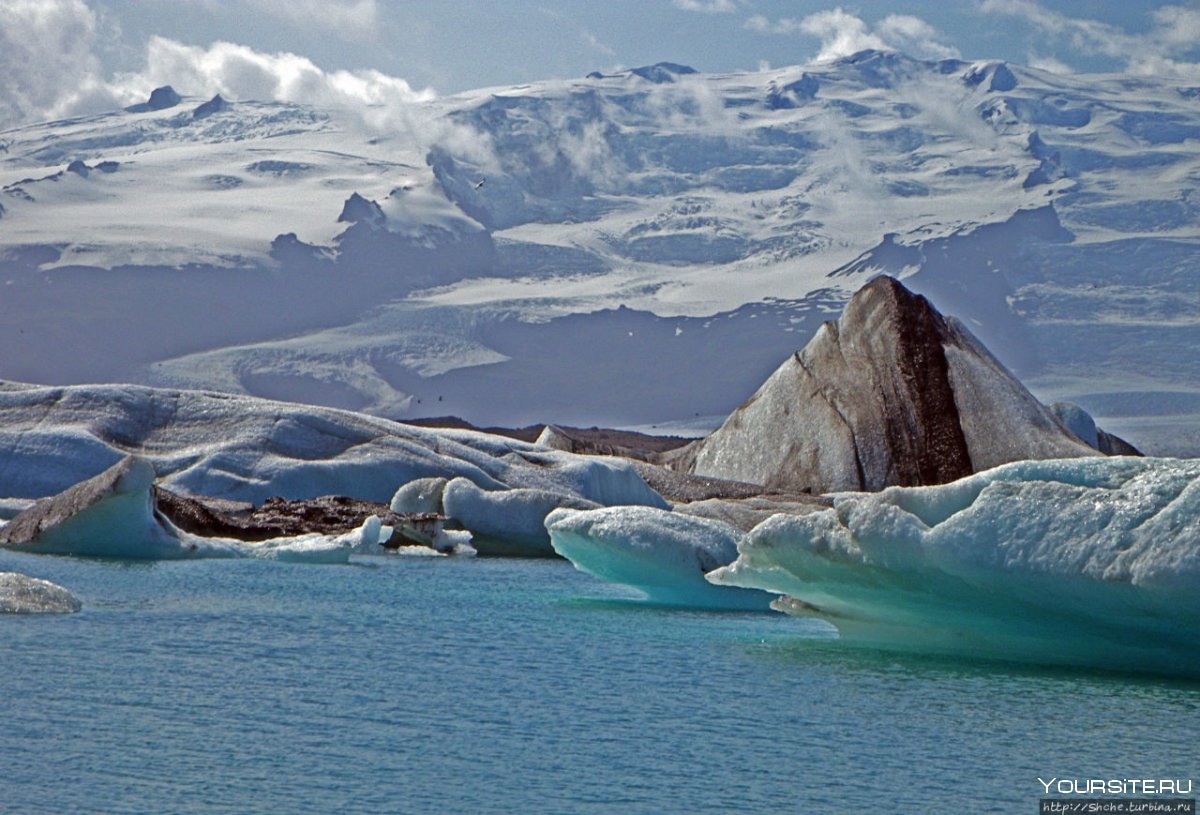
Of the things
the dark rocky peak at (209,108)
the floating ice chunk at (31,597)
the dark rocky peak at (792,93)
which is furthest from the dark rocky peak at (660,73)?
the floating ice chunk at (31,597)

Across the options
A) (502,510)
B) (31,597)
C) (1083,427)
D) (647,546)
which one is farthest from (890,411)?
(31,597)

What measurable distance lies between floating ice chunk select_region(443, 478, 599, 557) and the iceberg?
15301 mm

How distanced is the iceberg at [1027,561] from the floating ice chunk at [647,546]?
3764mm

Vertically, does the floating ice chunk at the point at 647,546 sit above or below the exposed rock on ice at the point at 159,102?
below

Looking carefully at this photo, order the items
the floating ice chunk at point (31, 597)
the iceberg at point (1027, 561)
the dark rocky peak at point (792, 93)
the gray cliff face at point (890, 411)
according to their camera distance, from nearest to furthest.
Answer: the iceberg at point (1027, 561)
the floating ice chunk at point (31, 597)
the gray cliff face at point (890, 411)
the dark rocky peak at point (792, 93)

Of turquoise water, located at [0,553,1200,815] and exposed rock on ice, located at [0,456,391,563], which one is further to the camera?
exposed rock on ice, located at [0,456,391,563]

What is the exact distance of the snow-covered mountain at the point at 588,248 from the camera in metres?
112

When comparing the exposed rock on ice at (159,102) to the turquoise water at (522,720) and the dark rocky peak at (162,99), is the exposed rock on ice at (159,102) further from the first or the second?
the turquoise water at (522,720)

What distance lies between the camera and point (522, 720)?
35.8 feet

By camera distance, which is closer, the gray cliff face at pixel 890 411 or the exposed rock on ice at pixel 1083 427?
the gray cliff face at pixel 890 411

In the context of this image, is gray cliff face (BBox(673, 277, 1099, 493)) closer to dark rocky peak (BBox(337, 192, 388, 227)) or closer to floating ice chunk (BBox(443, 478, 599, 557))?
floating ice chunk (BBox(443, 478, 599, 557))

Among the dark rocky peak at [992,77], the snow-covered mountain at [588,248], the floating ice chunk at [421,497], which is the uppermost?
the dark rocky peak at [992,77]

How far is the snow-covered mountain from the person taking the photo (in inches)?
4405

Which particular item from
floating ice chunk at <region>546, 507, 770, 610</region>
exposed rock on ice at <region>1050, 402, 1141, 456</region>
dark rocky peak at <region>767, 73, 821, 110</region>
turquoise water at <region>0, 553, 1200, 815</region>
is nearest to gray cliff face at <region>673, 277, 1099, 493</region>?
exposed rock on ice at <region>1050, 402, 1141, 456</region>
